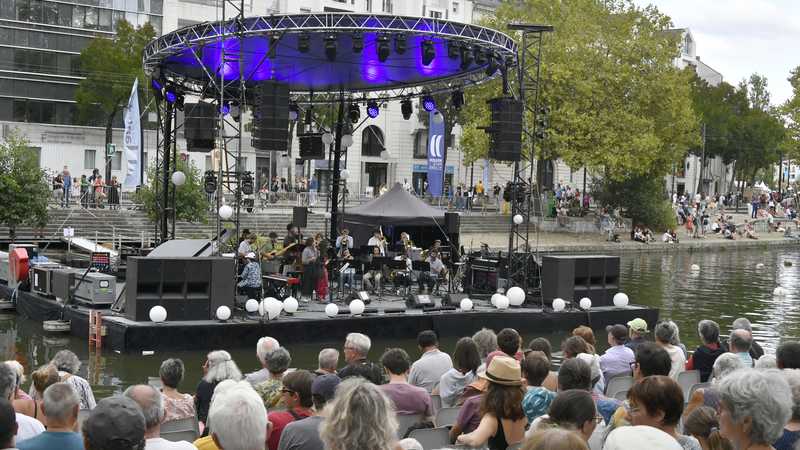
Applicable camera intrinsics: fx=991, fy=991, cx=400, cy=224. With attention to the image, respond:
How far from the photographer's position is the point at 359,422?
183 inches

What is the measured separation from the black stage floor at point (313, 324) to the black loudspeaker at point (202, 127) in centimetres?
502

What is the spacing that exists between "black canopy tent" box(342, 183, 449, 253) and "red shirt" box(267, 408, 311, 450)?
2015cm

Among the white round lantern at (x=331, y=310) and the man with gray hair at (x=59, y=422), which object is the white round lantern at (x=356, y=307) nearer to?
the white round lantern at (x=331, y=310)

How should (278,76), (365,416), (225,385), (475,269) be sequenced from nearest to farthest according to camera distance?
(365,416)
(225,385)
(475,269)
(278,76)

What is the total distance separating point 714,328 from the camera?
1041 centimetres

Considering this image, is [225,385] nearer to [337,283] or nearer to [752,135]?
[337,283]

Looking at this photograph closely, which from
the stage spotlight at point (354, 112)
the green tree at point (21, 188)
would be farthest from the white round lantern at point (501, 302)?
the green tree at point (21, 188)

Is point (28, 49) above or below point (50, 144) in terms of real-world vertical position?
above

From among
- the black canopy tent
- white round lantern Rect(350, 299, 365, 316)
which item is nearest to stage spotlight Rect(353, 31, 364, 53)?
white round lantern Rect(350, 299, 365, 316)

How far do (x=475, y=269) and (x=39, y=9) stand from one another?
136 feet

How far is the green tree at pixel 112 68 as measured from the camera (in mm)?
52656

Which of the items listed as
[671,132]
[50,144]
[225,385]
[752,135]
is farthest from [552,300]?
[752,135]

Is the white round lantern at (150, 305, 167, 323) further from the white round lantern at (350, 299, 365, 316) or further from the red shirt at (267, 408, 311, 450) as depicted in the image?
the red shirt at (267, 408, 311, 450)

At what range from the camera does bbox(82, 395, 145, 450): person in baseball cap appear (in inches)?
171
